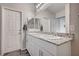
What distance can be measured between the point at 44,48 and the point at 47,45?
10 cm

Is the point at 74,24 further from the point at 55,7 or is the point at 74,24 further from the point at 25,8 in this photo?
the point at 25,8

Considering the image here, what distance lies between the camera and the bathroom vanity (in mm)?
1403

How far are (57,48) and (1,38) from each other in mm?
1027

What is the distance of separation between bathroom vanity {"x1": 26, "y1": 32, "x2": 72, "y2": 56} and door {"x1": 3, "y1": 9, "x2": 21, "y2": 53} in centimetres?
23

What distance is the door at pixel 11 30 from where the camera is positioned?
1592mm

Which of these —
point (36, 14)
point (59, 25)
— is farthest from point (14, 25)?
point (59, 25)

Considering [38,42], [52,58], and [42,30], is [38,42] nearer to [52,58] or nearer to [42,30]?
[42,30]

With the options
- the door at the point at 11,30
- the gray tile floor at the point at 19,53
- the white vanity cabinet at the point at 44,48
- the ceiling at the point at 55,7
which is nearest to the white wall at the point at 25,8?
the door at the point at 11,30

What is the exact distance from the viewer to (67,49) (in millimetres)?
1512

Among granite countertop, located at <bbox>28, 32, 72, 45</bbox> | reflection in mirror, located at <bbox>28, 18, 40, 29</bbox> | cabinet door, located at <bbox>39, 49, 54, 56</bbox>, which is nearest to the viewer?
granite countertop, located at <bbox>28, 32, 72, 45</bbox>

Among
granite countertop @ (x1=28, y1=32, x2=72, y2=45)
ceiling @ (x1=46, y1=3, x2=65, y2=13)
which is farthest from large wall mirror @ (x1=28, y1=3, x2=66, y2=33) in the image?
granite countertop @ (x1=28, y1=32, x2=72, y2=45)

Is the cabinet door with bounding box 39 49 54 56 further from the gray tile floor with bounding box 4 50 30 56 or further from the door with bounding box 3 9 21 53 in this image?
the door with bounding box 3 9 21 53

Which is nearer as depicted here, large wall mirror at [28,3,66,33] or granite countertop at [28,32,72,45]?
granite countertop at [28,32,72,45]

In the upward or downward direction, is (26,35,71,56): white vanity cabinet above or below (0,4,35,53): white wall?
below
